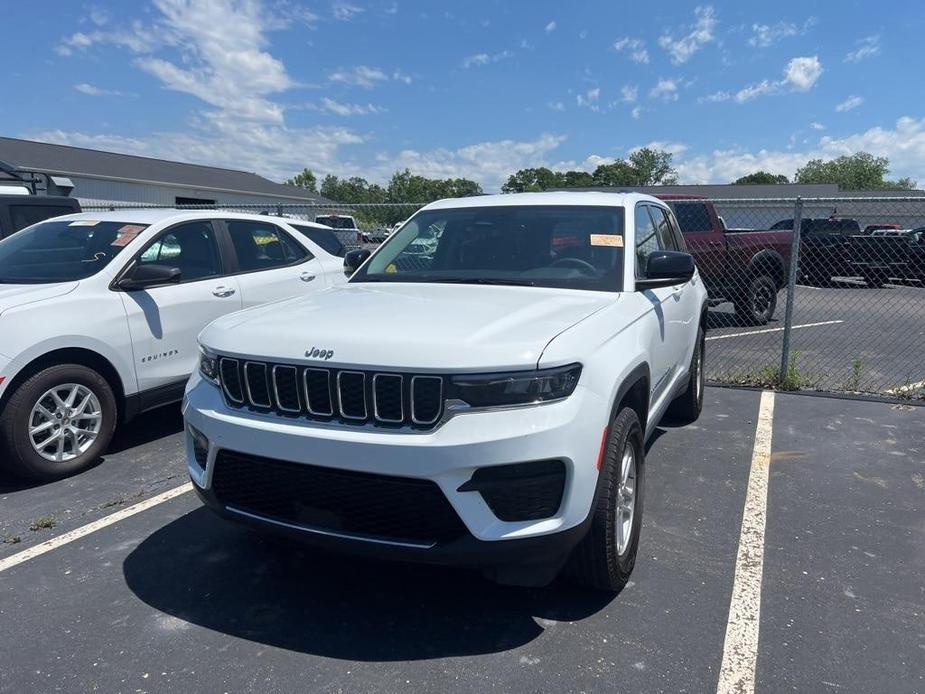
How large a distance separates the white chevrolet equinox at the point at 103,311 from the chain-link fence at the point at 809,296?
6.50 feet

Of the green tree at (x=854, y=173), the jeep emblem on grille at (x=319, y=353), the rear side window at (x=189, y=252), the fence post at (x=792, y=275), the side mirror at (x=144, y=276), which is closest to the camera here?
the jeep emblem on grille at (x=319, y=353)

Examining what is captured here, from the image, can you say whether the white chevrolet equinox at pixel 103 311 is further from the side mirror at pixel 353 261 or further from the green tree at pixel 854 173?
the green tree at pixel 854 173

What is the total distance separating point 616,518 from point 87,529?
2.93m

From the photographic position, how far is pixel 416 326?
2.84 metres

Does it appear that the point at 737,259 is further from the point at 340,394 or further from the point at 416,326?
the point at 340,394

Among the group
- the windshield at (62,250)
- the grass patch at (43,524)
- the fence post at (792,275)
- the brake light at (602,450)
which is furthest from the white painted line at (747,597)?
the windshield at (62,250)

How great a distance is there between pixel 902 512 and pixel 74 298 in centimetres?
542

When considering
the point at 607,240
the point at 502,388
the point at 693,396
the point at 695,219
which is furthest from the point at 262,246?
the point at 695,219

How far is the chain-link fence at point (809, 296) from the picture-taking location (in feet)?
23.7

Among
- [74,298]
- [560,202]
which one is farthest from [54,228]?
[560,202]

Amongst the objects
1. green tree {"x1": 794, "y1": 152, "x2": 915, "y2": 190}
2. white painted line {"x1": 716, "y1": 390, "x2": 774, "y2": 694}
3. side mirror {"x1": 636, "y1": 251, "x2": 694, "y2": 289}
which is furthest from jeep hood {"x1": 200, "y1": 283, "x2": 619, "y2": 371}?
green tree {"x1": 794, "y1": 152, "x2": 915, "y2": 190}

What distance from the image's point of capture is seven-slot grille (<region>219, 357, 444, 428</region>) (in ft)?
8.46

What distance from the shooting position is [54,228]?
5539 millimetres

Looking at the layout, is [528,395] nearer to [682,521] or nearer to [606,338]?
[606,338]
